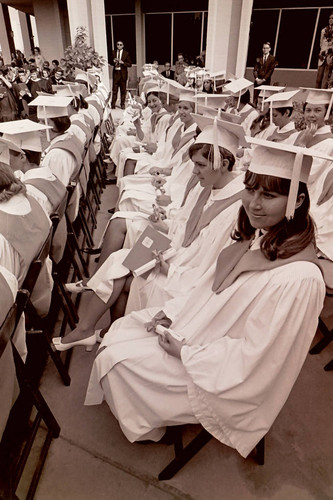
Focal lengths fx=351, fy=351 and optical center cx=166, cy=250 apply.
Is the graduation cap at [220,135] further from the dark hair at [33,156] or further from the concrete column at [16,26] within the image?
the concrete column at [16,26]

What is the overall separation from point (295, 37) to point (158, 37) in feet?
18.6

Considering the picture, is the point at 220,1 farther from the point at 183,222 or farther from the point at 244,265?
the point at 244,265

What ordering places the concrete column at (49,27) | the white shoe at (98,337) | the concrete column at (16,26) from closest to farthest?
1. the white shoe at (98,337)
2. the concrete column at (49,27)
3. the concrete column at (16,26)

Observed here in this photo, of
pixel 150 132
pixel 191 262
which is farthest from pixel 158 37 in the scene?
pixel 191 262

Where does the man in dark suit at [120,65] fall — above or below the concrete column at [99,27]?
below

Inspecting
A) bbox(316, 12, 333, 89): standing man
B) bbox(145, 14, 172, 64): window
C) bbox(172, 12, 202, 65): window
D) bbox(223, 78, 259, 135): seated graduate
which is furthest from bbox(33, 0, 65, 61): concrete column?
bbox(223, 78, 259, 135): seated graduate

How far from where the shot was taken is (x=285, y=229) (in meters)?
1.27

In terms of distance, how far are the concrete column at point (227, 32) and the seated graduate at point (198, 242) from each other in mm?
9962

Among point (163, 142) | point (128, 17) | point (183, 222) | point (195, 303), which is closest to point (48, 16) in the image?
point (128, 17)

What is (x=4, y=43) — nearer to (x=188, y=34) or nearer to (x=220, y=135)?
(x=188, y=34)

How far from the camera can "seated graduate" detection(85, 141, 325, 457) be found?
3.96 feet

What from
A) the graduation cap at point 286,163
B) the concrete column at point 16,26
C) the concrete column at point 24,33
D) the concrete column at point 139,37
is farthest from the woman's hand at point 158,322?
the concrete column at point 24,33

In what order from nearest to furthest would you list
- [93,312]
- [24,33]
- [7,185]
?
[7,185] < [93,312] < [24,33]

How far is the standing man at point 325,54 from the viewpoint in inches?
390
